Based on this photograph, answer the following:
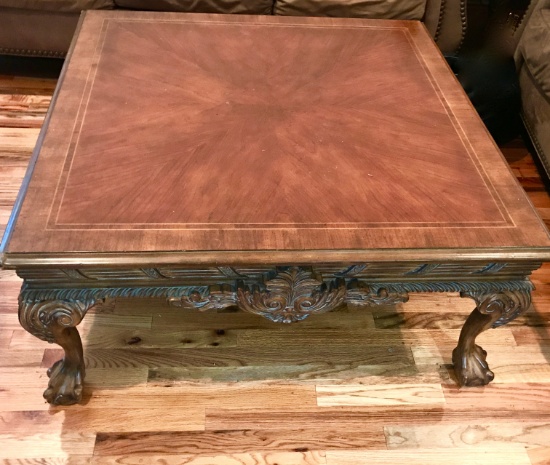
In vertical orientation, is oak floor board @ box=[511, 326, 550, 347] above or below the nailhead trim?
below

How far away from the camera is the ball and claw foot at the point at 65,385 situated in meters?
1.07

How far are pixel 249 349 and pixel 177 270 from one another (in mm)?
383

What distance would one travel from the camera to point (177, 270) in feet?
2.96

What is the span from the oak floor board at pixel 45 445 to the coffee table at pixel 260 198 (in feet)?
0.24

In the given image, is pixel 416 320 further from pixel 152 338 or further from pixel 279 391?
pixel 152 338

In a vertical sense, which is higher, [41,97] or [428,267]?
[428,267]

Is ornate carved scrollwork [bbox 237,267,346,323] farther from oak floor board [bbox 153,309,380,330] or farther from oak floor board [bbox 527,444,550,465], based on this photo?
oak floor board [bbox 527,444,550,465]

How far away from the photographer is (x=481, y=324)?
1.08 metres

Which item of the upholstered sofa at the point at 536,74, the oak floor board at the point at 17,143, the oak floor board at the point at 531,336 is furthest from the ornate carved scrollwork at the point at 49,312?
the upholstered sofa at the point at 536,74

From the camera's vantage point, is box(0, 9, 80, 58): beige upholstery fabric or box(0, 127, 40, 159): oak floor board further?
box(0, 9, 80, 58): beige upholstery fabric

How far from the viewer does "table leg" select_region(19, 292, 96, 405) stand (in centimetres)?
92

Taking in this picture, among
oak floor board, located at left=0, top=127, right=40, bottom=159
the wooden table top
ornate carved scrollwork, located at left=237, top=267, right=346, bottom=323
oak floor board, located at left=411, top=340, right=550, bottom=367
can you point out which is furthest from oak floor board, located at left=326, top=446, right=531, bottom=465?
oak floor board, located at left=0, top=127, right=40, bottom=159

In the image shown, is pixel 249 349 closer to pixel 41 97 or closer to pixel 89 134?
pixel 89 134

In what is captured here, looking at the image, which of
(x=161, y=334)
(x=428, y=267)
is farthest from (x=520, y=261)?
(x=161, y=334)
